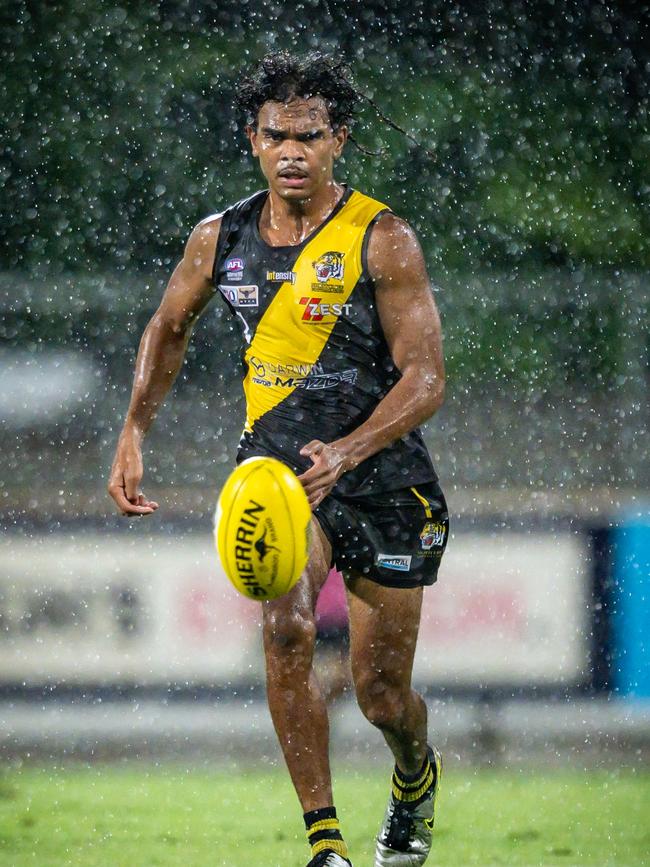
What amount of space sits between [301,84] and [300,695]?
1718 mm

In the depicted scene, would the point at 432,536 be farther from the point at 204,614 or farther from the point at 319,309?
the point at 204,614

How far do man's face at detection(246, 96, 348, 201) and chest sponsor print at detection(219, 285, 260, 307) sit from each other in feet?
0.91

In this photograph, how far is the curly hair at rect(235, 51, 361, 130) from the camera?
439 cm

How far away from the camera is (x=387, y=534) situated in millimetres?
4422

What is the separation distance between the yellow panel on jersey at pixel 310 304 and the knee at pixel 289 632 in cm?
67

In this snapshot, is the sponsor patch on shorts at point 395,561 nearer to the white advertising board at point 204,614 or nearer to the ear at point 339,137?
the ear at point 339,137

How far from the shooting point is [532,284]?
25.6 feet

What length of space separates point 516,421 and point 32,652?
281 cm

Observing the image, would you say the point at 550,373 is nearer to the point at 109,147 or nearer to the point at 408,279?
the point at 109,147

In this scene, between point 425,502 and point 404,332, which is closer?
point 404,332

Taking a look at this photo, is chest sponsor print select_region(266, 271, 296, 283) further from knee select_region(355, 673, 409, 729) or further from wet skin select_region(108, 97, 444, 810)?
knee select_region(355, 673, 409, 729)

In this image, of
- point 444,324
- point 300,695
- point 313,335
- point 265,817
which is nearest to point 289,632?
point 300,695

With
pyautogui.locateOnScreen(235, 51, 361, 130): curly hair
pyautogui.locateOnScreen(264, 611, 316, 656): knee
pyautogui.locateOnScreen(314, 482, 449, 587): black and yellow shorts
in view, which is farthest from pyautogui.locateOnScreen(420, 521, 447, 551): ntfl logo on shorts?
pyautogui.locateOnScreen(235, 51, 361, 130): curly hair

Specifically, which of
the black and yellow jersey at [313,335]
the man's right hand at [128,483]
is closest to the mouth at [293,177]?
the black and yellow jersey at [313,335]
